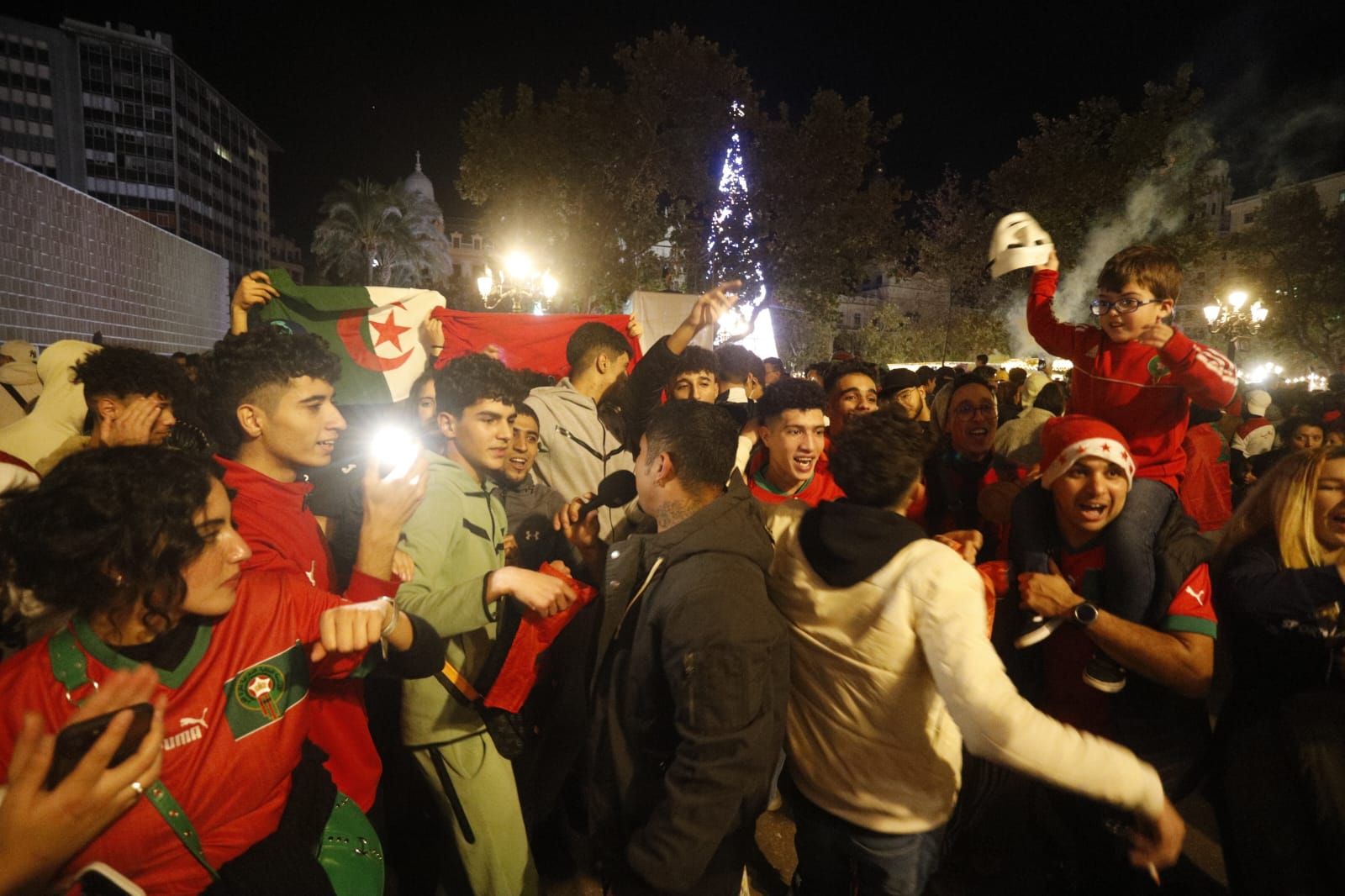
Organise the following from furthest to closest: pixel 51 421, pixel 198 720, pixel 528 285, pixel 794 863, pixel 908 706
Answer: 1. pixel 528 285
2. pixel 51 421
3. pixel 794 863
4. pixel 908 706
5. pixel 198 720

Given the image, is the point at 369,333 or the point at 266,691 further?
the point at 369,333

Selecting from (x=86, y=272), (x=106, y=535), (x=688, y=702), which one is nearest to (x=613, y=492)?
(x=688, y=702)

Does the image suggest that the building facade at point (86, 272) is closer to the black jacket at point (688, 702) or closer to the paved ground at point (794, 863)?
the paved ground at point (794, 863)

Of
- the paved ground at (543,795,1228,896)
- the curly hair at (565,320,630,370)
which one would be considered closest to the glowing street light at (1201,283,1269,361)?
the paved ground at (543,795,1228,896)

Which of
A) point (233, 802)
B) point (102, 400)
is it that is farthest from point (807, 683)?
point (102, 400)

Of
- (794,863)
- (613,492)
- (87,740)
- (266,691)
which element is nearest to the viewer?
(87,740)

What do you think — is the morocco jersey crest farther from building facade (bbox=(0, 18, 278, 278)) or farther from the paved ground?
building facade (bbox=(0, 18, 278, 278))

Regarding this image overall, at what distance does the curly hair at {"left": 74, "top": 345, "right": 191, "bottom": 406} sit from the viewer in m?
3.41

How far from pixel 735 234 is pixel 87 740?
2567 cm

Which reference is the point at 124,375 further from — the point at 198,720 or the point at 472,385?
the point at 198,720

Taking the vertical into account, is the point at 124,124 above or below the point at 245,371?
above

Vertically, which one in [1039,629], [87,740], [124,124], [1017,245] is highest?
[124,124]

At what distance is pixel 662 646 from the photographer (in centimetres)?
203

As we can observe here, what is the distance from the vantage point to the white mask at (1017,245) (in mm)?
3391
